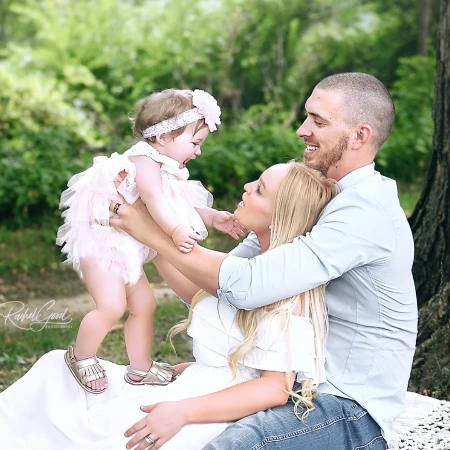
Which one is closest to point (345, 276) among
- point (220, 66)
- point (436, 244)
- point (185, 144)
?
point (185, 144)

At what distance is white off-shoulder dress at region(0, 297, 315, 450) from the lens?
235cm

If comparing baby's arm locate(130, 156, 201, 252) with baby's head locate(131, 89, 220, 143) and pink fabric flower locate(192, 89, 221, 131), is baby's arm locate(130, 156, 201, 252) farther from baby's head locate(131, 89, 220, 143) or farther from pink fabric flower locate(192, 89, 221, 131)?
pink fabric flower locate(192, 89, 221, 131)

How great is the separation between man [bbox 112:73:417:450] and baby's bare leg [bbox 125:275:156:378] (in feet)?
1.27

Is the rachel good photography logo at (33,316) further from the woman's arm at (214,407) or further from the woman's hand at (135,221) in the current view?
the woman's arm at (214,407)

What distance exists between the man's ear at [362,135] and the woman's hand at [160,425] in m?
1.01

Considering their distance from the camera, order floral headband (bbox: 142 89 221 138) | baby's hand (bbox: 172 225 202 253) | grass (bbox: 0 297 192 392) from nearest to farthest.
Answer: baby's hand (bbox: 172 225 202 253) < floral headband (bbox: 142 89 221 138) < grass (bbox: 0 297 192 392)

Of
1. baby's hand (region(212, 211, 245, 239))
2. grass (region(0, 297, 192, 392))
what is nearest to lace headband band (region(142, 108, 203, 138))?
baby's hand (region(212, 211, 245, 239))

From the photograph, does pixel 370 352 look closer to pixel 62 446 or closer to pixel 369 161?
pixel 369 161

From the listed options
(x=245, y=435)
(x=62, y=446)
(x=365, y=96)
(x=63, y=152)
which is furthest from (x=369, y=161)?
(x=63, y=152)

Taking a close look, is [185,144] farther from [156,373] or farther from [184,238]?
[156,373]

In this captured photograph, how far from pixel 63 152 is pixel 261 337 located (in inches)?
237

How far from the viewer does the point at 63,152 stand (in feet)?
26.3

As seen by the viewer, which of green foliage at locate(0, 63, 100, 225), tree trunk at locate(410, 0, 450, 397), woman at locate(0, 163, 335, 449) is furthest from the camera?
green foliage at locate(0, 63, 100, 225)

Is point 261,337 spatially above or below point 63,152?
above
